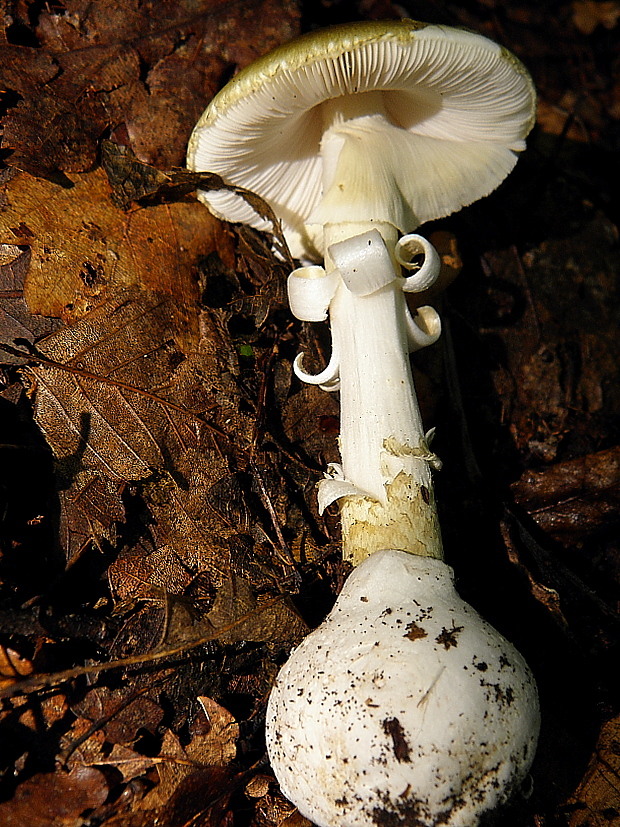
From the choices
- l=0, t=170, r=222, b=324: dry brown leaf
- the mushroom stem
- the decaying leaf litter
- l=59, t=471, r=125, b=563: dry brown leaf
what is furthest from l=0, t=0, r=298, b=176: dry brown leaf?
l=59, t=471, r=125, b=563: dry brown leaf

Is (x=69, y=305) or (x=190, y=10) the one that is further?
(x=190, y=10)

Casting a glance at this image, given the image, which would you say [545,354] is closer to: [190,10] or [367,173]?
[367,173]

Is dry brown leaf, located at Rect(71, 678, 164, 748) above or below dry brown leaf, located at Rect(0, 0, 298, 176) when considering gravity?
below

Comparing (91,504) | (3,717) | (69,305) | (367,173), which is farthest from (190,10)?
(3,717)

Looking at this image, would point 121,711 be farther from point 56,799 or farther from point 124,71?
point 124,71

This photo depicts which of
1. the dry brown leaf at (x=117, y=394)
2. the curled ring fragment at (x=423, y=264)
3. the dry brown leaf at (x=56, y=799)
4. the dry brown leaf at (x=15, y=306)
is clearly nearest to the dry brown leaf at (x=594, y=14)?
the curled ring fragment at (x=423, y=264)

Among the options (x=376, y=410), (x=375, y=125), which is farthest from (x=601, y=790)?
(x=375, y=125)

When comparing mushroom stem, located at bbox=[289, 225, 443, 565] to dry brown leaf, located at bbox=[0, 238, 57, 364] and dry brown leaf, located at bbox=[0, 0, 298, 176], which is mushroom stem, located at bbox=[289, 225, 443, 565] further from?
dry brown leaf, located at bbox=[0, 0, 298, 176]
